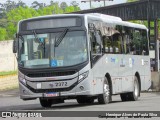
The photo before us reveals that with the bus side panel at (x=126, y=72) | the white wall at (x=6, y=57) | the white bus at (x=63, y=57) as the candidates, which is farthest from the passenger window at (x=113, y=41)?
the white wall at (x=6, y=57)

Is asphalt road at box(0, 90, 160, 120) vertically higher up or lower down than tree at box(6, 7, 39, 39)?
lower down

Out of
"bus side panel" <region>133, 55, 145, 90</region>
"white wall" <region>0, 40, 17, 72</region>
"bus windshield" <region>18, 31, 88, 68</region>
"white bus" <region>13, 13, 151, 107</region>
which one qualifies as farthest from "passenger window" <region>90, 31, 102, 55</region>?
"white wall" <region>0, 40, 17, 72</region>

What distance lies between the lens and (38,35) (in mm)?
21953

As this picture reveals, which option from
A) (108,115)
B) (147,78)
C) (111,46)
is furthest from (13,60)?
(108,115)

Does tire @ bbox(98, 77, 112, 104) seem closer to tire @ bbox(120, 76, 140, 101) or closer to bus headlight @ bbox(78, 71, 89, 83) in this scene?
bus headlight @ bbox(78, 71, 89, 83)

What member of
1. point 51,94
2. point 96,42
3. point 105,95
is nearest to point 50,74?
point 51,94

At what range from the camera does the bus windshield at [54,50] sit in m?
21.4

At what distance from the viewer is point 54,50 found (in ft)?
70.6

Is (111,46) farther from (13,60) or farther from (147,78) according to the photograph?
(13,60)

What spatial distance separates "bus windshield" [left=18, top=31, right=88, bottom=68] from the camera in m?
21.4

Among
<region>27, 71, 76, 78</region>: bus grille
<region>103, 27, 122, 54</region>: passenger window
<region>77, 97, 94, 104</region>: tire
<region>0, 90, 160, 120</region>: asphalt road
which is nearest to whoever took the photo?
<region>0, 90, 160, 120</region>: asphalt road

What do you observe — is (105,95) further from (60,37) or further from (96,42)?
(60,37)

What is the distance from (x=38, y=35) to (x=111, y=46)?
343cm

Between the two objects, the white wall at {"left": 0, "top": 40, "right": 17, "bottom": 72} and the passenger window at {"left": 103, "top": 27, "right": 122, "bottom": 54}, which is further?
the white wall at {"left": 0, "top": 40, "right": 17, "bottom": 72}
